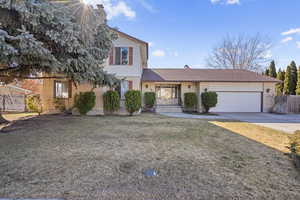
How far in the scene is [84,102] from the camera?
11148 mm

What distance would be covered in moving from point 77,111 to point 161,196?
35.3 feet

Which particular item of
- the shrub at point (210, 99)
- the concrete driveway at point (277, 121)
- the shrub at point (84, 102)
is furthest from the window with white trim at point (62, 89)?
the concrete driveway at point (277, 121)

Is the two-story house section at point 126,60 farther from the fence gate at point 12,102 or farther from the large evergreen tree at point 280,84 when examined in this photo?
the large evergreen tree at point 280,84

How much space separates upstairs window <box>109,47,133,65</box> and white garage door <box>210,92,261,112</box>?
834cm

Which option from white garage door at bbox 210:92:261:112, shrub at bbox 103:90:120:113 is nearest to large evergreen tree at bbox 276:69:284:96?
white garage door at bbox 210:92:261:112

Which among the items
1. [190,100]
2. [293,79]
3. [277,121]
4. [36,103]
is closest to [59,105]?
[36,103]

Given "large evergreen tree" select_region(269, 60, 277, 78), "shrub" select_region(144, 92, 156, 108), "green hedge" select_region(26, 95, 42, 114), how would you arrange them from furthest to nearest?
1. "large evergreen tree" select_region(269, 60, 277, 78)
2. "shrub" select_region(144, 92, 156, 108)
3. "green hedge" select_region(26, 95, 42, 114)

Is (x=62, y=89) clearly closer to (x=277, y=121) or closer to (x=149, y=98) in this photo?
(x=149, y=98)

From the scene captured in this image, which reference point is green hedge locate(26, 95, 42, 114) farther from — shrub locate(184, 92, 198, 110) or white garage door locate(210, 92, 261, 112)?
white garage door locate(210, 92, 261, 112)

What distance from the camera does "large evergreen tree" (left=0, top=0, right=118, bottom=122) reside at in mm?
4422

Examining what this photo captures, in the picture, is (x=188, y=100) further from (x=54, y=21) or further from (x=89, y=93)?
(x=54, y=21)

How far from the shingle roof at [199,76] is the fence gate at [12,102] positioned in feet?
39.3

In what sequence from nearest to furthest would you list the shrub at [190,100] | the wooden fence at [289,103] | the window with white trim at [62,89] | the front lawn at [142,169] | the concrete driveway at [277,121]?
the front lawn at [142,169]
the concrete driveway at [277,121]
the window with white trim at [62,89]
the wooden fence at [289,103]
the shrub at [190,100]

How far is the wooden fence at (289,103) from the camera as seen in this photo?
519 inches
